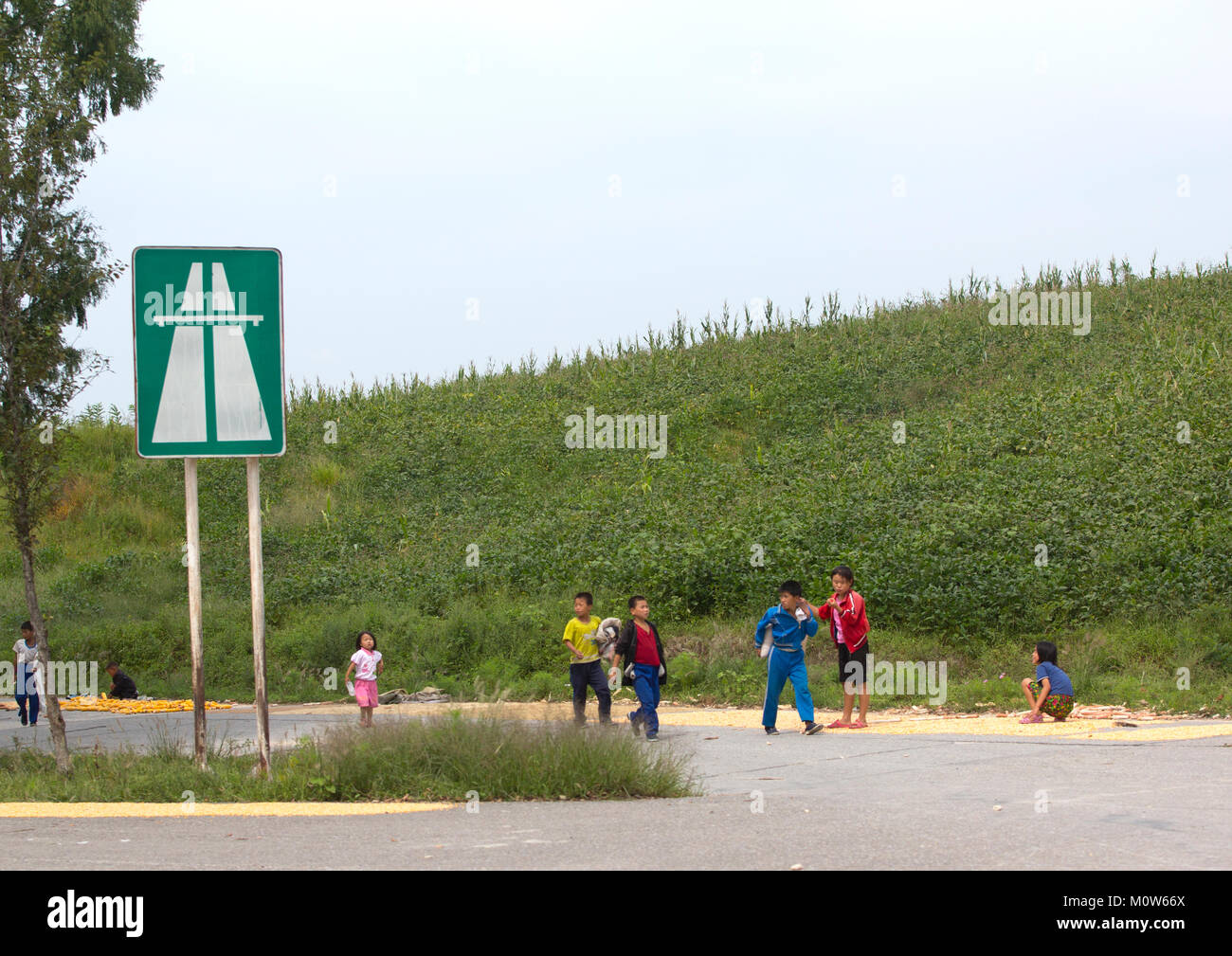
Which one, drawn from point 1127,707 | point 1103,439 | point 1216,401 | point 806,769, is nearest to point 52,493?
point 806,769

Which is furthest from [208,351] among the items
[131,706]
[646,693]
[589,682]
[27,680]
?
[131,706]

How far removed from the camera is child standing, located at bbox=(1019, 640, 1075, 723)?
550 inches

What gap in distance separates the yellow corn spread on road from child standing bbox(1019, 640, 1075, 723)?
43.5 ft

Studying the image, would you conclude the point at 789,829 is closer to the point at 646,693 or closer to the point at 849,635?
the point at 646,693

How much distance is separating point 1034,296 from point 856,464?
1793 cm

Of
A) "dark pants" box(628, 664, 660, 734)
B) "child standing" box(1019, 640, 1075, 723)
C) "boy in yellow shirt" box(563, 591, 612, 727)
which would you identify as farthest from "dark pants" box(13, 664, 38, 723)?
"child standing" box(1019, 640, 1075, 723)

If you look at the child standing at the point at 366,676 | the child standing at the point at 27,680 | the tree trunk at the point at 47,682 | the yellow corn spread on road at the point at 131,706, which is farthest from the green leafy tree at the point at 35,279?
the yellow corn spread on road at the point at 131,706

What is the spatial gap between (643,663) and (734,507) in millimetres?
14730

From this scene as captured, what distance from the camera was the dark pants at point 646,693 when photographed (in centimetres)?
1356

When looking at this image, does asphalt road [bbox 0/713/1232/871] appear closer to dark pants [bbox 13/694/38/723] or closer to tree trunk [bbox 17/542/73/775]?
tree trunk [bbox 17/542/73/775]

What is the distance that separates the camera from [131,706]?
20.2 metres

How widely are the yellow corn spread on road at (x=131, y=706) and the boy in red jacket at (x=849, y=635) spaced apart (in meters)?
11.2

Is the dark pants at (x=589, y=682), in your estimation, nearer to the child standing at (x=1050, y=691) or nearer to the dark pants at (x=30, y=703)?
the child standing at (x=1050, y=691)

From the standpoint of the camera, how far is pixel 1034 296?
4288 centimetres
